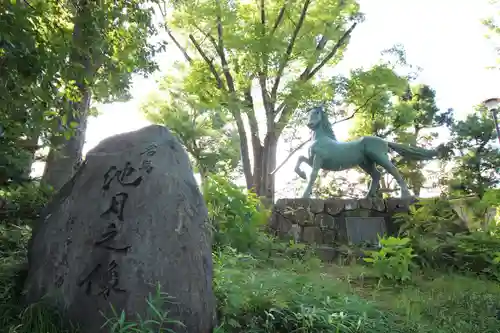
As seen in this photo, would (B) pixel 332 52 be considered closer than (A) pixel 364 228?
No

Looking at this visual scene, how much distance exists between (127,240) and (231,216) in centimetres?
301

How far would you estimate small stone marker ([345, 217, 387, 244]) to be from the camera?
266 inches

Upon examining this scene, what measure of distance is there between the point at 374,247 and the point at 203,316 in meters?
4.50

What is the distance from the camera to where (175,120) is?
40.2 feet

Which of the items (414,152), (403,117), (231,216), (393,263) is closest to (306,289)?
(393,263)

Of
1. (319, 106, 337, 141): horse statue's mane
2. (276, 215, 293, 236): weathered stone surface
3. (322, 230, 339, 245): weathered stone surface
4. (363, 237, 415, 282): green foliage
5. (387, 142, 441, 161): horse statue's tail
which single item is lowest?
(363, 237, 415, 282): green foliage

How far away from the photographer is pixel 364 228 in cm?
686

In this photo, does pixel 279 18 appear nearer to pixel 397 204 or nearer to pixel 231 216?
pixel 397 204

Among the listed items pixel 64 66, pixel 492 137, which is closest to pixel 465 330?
pixel 64 66

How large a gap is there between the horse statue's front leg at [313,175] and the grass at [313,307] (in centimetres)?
335

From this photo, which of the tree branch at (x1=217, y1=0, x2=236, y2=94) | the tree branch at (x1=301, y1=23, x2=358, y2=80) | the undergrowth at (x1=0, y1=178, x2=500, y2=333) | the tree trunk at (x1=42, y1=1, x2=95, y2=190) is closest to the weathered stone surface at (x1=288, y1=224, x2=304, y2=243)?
the undergrowth at (x1=0, y1=178, x2=500, y2=333)

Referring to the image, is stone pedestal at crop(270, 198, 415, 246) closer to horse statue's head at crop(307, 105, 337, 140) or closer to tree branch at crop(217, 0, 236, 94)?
horse statue's head at crop(307, 105, 337, 140)

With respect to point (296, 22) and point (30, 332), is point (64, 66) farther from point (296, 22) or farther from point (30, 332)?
point (296, 22)

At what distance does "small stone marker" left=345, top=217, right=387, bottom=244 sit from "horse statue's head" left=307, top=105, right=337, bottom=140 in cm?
202
